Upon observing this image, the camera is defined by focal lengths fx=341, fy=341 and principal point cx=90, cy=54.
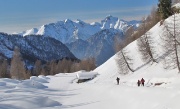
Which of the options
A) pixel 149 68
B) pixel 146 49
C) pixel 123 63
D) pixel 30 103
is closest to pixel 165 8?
pixel 123 63

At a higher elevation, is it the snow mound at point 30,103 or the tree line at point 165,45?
the tree line at point 165,45

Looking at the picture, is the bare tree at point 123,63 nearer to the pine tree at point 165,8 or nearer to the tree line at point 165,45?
the tree line at point 165,45

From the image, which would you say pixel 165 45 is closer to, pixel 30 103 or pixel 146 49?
pixel 146 49

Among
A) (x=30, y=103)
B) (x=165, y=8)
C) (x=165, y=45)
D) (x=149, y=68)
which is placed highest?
(x=165, y=8)

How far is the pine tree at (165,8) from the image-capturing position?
97.0 meters

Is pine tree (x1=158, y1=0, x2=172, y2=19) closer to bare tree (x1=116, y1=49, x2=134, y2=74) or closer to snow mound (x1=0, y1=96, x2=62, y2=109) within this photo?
bare tree (x1=116, y1=49, x2=134, y2=74)

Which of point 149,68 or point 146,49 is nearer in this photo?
point 149,68

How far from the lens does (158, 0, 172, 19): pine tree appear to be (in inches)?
3819

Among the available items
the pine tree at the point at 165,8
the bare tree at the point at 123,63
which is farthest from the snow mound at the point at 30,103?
the pine tree at the point at 165,8

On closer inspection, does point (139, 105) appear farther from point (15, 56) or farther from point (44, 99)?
point (15, 56)

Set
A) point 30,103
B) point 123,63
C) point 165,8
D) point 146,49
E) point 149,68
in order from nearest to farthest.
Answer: point 30,103
point 149,68
point 146,49
point 123,63
point 165,8

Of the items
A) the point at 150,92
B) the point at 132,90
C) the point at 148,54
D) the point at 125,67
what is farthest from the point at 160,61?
A: the point at 150,92

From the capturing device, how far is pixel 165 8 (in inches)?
3989

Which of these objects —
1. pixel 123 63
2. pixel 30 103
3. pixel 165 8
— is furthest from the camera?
pixel 165 8
